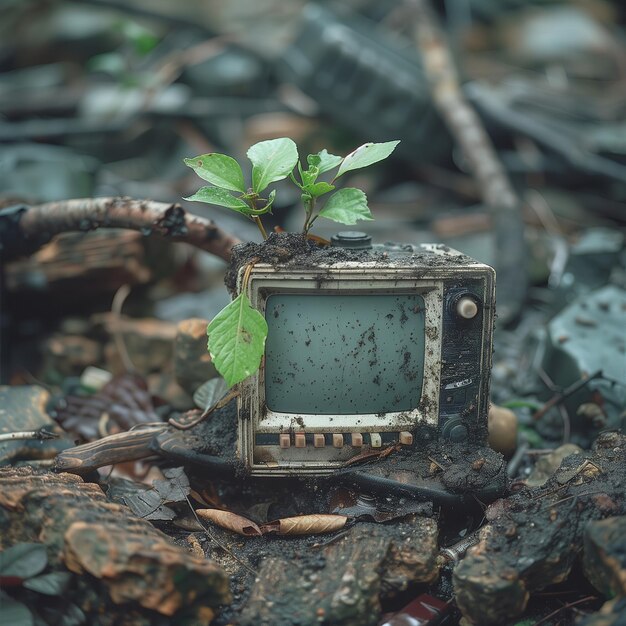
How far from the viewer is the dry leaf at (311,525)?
1.67 m

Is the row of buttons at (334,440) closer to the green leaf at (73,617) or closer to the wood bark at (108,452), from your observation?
the wood bark at (108,452)

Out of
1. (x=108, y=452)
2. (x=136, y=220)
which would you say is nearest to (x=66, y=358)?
(x=136, y=220)

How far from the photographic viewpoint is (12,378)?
301cm

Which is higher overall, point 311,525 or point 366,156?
point 366,156

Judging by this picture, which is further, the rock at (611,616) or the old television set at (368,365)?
the old television set at (368,365)

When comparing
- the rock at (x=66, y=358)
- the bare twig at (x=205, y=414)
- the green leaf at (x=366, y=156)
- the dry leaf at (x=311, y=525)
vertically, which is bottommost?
the rock at (x=66, y=358)

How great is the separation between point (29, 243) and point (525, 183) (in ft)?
11.4

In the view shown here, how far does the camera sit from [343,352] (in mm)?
1739

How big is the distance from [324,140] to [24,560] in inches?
164

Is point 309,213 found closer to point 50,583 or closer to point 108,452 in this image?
point 108,452

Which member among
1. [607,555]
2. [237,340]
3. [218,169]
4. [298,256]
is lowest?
[607,555]

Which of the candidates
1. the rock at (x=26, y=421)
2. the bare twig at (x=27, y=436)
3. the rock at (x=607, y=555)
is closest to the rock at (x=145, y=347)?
the rock at (x=26, y=421)

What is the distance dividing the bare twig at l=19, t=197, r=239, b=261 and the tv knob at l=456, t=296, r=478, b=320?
2.77 ft

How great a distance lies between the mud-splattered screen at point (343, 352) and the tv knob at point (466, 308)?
3.9 inches
